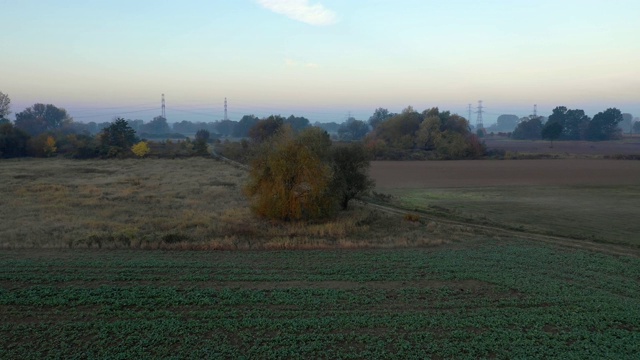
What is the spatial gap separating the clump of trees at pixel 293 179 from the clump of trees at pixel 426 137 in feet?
190

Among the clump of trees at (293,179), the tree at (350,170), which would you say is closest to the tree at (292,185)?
the clump of trees at (293,179)

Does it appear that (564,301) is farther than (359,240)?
No

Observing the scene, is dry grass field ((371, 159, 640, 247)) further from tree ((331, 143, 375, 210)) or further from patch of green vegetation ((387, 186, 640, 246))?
tree ((331, 143, 375, 210))

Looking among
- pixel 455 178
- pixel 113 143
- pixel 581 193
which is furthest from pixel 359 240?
pixel 113 143

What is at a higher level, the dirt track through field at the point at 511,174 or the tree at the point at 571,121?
the tree at the point at 571,121

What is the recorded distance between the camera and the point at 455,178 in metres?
54.6

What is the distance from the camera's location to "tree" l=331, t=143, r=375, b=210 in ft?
98.3

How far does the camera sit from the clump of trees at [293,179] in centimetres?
2581

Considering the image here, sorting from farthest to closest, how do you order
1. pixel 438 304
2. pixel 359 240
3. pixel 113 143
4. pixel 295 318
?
1. pixel 113 143
2. pixel 359 240
3. pixel 438 304
4. pixel 295 318

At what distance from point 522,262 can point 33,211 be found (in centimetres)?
2552

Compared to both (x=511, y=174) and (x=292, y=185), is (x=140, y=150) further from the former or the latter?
(x=292, y=185)


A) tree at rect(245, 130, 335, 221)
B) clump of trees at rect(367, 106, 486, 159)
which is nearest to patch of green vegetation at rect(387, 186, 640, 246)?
tree at rect(245, 130, 335, 221)

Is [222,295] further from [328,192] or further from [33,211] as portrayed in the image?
[33,211]

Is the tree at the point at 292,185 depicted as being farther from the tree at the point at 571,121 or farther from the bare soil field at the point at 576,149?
the tree at the point at 571,121
